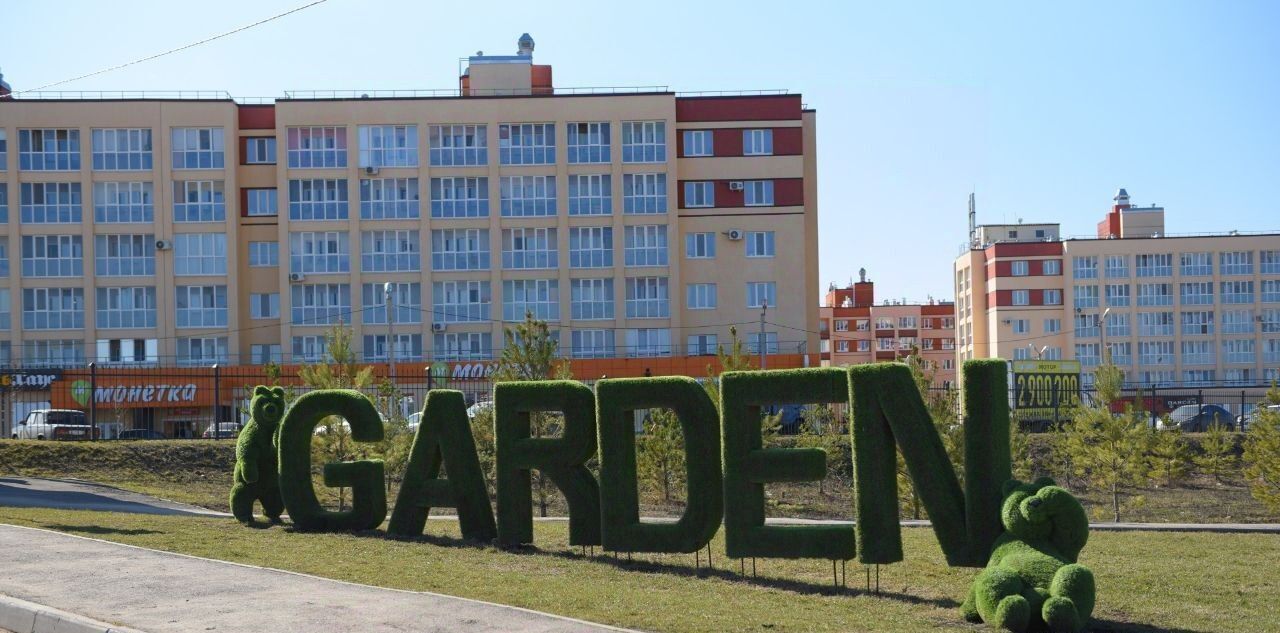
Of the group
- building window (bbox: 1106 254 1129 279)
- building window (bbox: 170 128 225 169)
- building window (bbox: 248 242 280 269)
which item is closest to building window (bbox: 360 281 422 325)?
building window (bbox: 248 242 280 269)

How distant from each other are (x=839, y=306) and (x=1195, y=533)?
105 metres

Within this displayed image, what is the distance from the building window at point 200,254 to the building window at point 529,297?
13367 millimetres

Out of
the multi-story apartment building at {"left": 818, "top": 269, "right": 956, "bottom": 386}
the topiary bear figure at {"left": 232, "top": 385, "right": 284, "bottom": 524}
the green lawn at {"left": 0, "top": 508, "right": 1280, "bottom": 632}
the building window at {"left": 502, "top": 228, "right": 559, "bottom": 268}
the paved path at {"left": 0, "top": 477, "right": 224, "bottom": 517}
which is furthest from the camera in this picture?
the multi-story apartment building at {"left": 818, "top": 269, "right": 956, "bottom": 386}

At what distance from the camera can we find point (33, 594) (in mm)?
11656

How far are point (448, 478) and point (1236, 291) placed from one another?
272 ft

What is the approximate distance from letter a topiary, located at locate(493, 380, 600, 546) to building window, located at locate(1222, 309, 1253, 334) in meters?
81.9

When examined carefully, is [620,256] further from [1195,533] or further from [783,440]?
[1195,533]

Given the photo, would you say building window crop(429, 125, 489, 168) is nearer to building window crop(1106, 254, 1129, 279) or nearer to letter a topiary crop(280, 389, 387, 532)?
letter a topiary crop(280, 389, 387, 532)

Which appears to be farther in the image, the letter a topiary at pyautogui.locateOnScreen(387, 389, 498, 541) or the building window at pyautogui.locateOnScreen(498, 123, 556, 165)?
the building window at pyautogui.locateOnScreen(498, 123, 556, 165)

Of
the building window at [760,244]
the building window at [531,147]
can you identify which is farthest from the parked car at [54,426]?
the building window at [760,244]

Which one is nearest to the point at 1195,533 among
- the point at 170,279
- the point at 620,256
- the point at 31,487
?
the point at 31,487

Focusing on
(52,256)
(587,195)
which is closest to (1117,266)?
(587,195)

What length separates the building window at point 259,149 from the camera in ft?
195

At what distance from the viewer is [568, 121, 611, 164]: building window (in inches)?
2343
